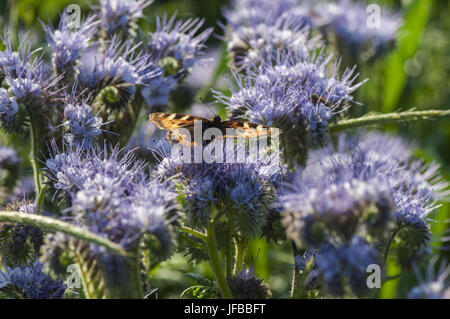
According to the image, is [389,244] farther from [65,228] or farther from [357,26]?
[357,26]

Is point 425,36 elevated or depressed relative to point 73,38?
elevated

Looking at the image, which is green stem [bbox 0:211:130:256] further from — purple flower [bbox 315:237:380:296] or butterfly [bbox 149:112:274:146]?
butterfly [bbox 149:112:274:146]

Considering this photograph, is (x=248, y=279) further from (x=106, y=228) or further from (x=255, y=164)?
(x=106, y=228)

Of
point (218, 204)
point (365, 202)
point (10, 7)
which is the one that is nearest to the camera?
point (365, 202)

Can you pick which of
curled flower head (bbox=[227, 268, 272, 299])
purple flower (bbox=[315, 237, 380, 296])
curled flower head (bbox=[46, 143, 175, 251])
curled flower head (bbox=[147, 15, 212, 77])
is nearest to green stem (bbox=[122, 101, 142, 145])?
curled flower head (bbox=[147, 15, 212, 77])

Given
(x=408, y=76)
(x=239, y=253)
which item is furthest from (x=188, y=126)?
(x=408, y=76)
